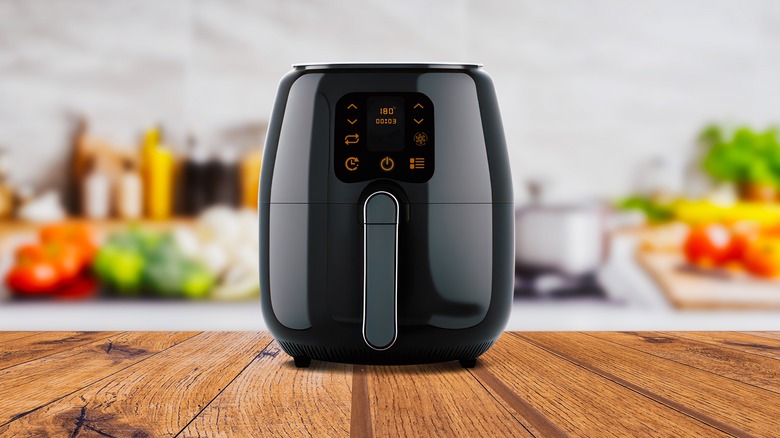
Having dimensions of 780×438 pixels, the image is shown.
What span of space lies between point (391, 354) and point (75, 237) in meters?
1.49

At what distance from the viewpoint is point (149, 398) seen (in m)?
0.44

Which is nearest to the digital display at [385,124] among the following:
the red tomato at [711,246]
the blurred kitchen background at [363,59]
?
the blurred kitchen background at [363,59]

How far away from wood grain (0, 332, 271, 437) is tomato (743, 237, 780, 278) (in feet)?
4.81

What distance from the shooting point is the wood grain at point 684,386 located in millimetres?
396

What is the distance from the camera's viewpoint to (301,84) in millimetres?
572

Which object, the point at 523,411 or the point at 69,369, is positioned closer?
the point at 523,411

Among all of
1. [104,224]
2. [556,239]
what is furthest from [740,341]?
[104,224]

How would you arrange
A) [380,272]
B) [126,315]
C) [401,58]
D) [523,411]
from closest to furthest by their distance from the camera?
[523,411]
[380,272]
[126,315]
[401,58]

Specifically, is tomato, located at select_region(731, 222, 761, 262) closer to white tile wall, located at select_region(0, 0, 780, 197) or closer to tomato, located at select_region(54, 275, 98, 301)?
white tile wall, located at select_region(0, 0, 780, 197)

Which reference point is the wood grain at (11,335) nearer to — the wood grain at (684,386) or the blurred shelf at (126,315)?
the wood grain at (684,386)

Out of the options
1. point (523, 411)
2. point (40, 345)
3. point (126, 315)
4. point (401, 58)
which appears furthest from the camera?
point (401, 58)

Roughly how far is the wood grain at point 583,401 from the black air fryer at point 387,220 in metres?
0.04

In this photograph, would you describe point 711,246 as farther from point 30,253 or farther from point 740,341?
point 30,253

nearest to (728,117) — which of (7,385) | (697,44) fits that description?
(697,44)
